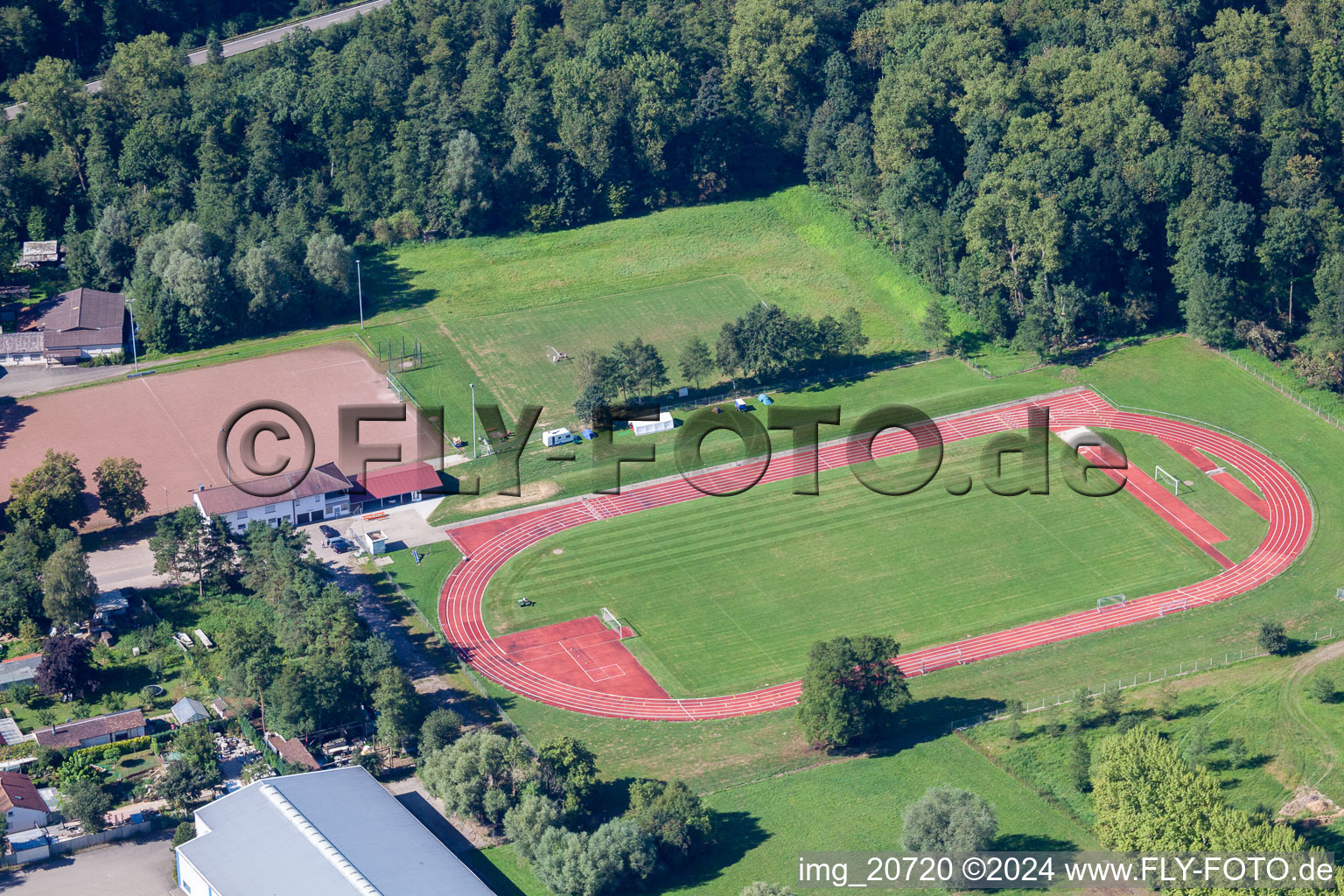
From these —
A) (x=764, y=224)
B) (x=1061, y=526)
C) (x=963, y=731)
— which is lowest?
(x=963, y=731)

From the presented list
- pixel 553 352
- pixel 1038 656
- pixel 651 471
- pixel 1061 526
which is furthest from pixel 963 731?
pixel 553 352

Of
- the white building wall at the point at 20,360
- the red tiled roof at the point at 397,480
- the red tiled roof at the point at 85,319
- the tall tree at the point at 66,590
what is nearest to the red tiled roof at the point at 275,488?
the red tiled roof at the point at 397,480

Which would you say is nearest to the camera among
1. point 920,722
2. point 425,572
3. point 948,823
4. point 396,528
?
point 948,823

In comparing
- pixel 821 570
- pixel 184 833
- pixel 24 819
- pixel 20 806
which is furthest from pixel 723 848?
pixel 20 806

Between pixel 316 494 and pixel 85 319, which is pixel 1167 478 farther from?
pixel 85 319

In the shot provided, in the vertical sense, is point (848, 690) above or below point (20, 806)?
above

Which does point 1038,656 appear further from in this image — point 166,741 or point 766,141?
point 766,141
